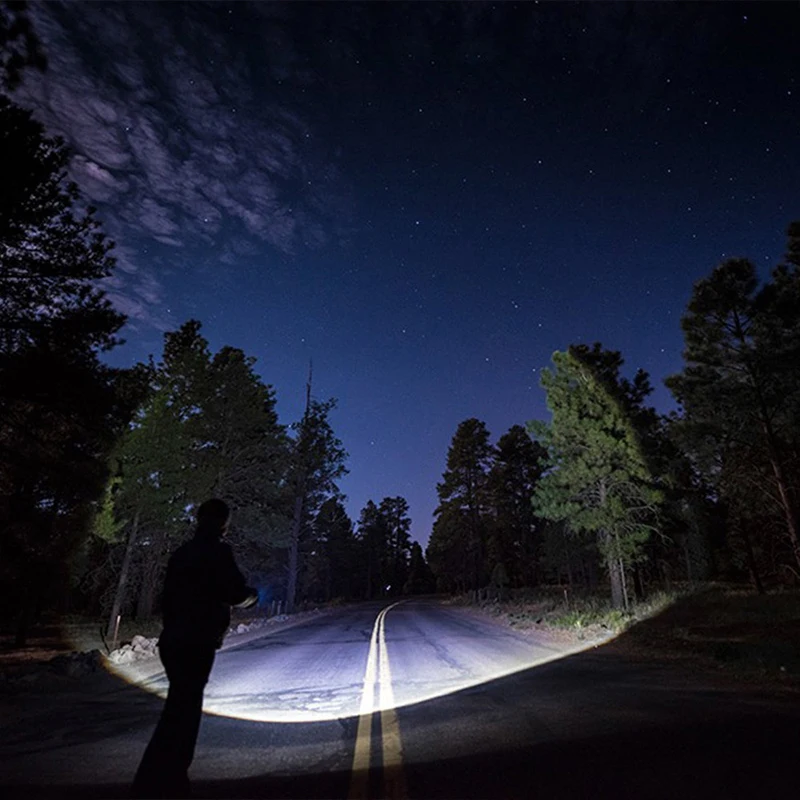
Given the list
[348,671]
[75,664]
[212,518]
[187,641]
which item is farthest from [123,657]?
[187,641]

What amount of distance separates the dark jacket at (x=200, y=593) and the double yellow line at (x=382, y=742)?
154cm

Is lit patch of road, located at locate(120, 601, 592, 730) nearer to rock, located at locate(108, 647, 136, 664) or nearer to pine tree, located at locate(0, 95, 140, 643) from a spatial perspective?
rock, located at locate(108, 647, 136, 664)

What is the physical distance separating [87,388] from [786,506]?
66.7 feet

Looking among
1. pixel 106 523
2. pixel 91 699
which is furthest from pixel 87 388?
pixel 106 523

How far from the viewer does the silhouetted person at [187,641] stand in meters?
3.00

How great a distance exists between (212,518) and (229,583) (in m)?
0.54

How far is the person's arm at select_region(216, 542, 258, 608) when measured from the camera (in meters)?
3.49

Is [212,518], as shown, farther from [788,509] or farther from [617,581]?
[617,581]

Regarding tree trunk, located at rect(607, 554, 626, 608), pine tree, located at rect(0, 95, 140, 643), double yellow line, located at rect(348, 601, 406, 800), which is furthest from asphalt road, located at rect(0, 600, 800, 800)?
tree trunk, located at rect(607, 554, 626, 608)

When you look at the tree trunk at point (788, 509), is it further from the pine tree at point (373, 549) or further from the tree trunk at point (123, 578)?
the pine tree at point (373, 549)

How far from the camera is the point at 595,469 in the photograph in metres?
19.4

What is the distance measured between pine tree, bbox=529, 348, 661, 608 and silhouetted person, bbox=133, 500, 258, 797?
59.3ft

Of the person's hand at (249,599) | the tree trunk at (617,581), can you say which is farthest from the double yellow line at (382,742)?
the tree trunk at (617,581)

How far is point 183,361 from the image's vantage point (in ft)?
63.4
